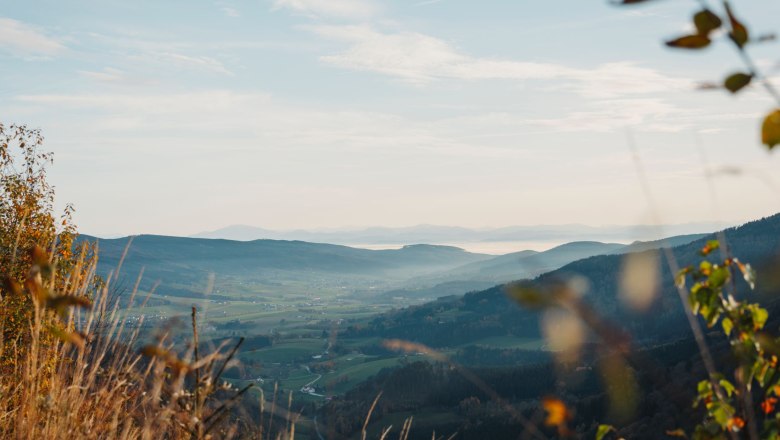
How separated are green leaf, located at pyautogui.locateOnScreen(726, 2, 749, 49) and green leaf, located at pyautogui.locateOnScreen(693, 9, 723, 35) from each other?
0.05 meters

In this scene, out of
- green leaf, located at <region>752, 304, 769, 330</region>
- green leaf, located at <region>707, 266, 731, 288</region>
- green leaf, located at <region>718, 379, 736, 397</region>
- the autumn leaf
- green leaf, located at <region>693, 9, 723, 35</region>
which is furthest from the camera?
green leaf, located at <region>718, 379, 736, 397</region>

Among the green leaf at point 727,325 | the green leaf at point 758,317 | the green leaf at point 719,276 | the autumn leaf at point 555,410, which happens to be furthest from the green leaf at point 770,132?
the green leaf at point 727,325

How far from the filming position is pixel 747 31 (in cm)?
191

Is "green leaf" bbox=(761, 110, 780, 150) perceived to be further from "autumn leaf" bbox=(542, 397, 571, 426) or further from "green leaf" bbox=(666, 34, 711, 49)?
"autumn leaf" bbox=(542, 397, 571, 426)

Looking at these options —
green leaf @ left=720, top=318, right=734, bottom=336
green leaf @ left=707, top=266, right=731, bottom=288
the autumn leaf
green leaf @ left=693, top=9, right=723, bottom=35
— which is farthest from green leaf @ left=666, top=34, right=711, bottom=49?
green leaf @ left=720, top=318, right=734, bottom=336

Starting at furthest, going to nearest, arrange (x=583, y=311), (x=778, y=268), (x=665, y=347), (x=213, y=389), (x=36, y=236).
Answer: (x=665, y=347), (x=36, y=236), (x=213, y=389), (x=778, y=268), (x=583, y=311)

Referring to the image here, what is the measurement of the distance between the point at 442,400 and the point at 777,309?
6865 centimetres

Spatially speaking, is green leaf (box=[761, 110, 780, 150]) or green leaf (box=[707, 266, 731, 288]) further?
green leaf (box=[707, 266, 731, 288])

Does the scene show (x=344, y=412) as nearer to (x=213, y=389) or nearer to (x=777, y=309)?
(x=777, y=309)

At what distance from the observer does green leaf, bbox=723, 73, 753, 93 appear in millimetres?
1969

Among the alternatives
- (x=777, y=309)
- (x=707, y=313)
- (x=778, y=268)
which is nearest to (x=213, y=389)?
(x=707, y=313)

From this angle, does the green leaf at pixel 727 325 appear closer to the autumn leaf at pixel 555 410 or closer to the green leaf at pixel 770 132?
the autumn leaf at pixel 555 410

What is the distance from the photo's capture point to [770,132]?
1.88 meters

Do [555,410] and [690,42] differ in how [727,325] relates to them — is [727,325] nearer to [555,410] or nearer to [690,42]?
[555,410]
